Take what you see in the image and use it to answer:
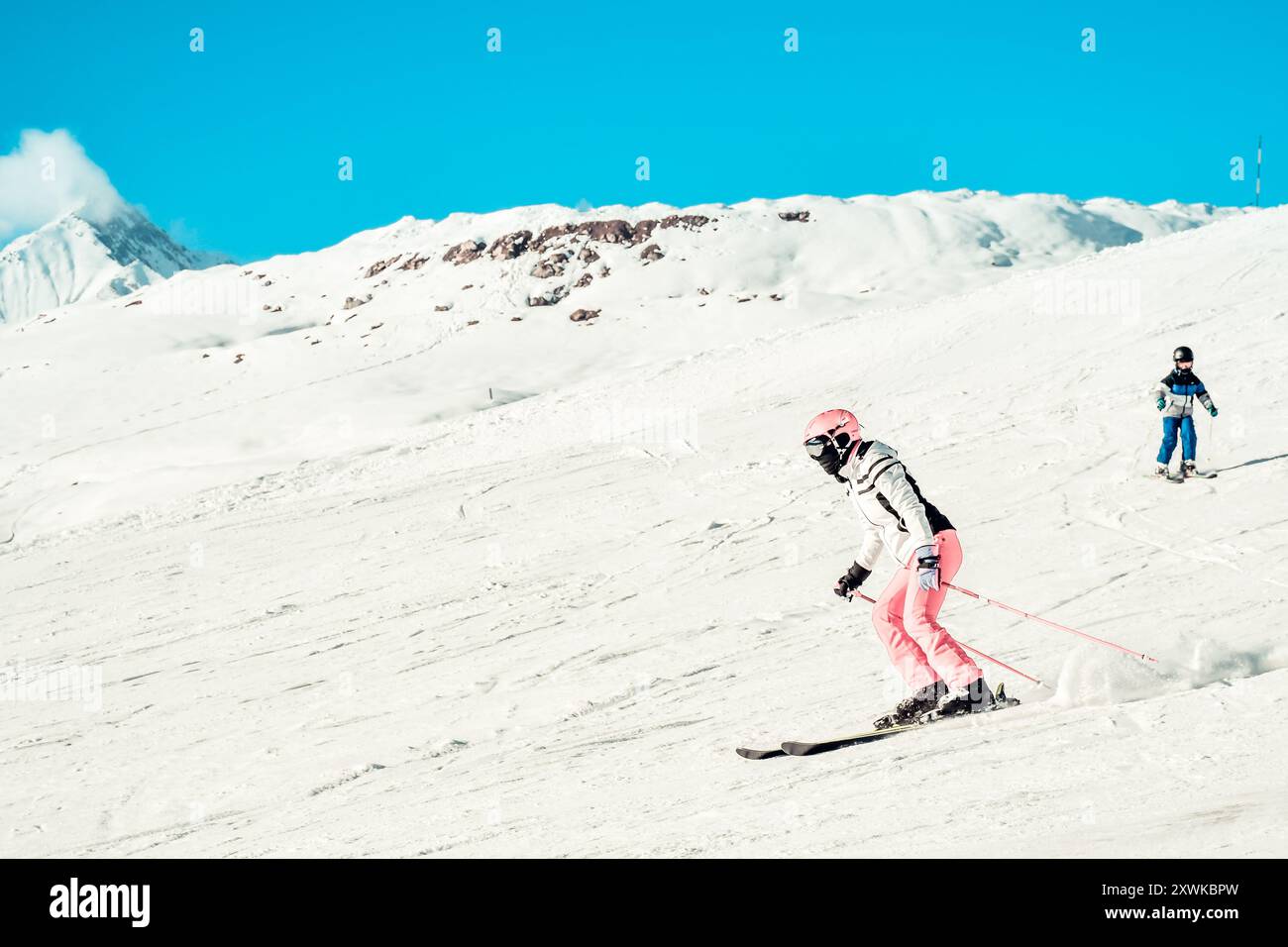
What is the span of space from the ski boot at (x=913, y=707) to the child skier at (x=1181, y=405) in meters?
8.23

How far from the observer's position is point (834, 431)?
6.89 m

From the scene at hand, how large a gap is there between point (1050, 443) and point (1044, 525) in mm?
3954

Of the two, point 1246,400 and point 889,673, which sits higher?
point 1246,400

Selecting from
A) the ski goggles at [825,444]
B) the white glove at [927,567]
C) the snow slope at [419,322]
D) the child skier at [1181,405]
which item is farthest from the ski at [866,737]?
the snow slope at [419,322]

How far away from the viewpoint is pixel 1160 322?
72.3ft

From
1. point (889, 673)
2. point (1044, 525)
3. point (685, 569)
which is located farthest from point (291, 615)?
point (1044, 525)

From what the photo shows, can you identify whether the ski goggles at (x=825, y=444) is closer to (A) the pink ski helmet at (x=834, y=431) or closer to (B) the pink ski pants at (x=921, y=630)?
(A) the pink ski helmet at (x=834, y=431)

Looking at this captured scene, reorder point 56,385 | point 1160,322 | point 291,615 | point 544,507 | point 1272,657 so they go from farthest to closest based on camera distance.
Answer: point 56,385
point 1160,322
point 544,507
point 291,615
point 1272,657

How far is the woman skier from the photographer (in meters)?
6.69
